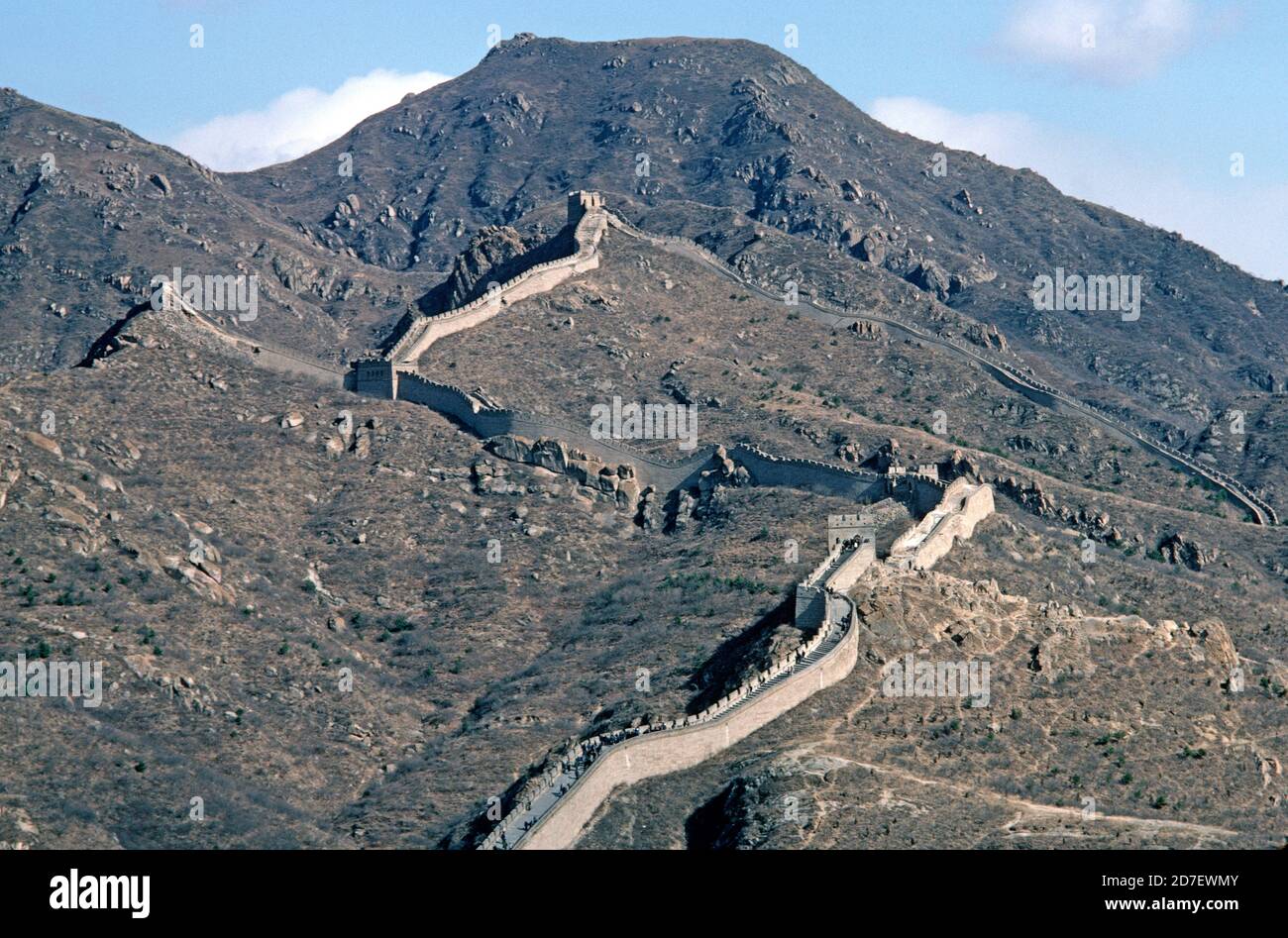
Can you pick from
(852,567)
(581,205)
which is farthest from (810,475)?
(581,205)

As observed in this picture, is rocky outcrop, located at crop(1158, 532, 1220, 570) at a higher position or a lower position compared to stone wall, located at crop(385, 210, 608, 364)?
lower

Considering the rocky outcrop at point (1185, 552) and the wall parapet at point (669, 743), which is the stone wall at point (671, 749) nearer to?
the wall parapet at point (669, 743)

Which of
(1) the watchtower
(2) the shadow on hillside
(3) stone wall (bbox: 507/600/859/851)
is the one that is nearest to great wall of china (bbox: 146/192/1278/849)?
(3) stone wall (bbox: 507/600/859/851)

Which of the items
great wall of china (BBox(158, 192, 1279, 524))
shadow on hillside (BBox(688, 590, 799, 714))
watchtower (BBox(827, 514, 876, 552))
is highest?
great wall of china (BBox(158, 192, 1279, 524))

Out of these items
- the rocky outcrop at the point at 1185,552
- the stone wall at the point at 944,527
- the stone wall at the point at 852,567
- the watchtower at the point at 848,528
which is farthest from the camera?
the rocky outcrop at the point at 1185,552

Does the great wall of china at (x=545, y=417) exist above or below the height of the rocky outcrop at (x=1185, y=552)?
above

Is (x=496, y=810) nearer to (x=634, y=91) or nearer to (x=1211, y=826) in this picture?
(x=1211, y=826)

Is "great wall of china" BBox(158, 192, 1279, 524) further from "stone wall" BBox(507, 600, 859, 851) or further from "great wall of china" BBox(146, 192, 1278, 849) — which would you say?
"stone wall" BBox(507, 600, 859, 851)

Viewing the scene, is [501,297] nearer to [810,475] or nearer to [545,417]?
[545,417]

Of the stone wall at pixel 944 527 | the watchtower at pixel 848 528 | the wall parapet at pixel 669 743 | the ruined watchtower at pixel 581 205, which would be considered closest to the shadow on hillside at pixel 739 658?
the wall parapet at pixel 669 743
